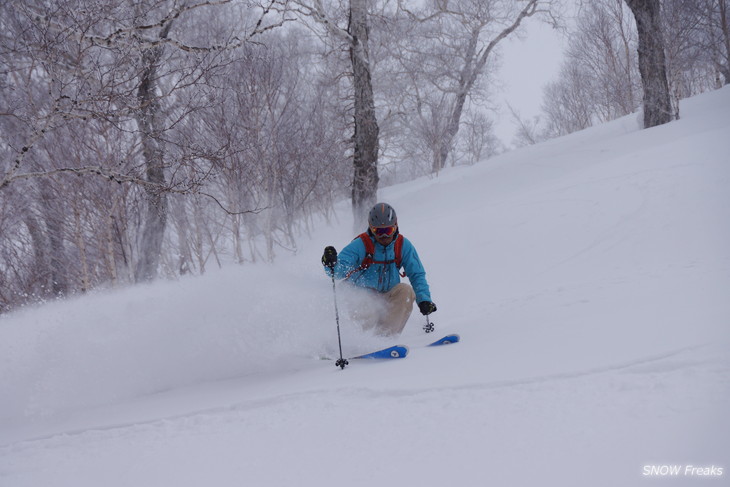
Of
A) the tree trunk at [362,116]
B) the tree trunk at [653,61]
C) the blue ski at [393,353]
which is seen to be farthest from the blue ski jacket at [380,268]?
the tree trunk at [653,61]

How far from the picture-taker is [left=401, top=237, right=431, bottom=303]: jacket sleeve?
16.2 feet

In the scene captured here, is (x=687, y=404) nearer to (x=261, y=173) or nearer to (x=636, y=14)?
(x=261, y=173)

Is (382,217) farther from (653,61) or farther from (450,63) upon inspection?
(450,63)

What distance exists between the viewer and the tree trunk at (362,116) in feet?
32.0

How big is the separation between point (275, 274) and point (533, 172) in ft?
28.8

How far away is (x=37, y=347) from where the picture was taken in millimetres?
4078

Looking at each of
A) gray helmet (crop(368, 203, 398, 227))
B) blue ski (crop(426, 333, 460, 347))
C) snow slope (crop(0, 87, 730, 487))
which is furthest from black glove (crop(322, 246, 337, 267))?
blue ski (crop(426, 333, 460, 347))

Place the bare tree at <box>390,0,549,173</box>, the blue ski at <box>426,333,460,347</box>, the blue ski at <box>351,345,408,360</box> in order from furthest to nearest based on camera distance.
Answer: the bare tree at <box>390,0,549,173</box>, the blue ski at <box>426,333,460,347</box>, the blue ski at <box>351,345,408,360</box>

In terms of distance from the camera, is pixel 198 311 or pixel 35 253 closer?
pixel 198 311

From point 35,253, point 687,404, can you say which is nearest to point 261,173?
point 35,253

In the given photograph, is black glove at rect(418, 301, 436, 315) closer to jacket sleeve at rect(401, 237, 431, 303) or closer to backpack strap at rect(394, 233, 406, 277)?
jacket sleeve at rect(401, 237, 431, 303)

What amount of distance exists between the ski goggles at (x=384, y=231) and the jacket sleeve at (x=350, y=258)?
0.23 m

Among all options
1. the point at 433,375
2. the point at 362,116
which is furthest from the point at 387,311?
the point at 362,116

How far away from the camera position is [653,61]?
10844 millimetres
